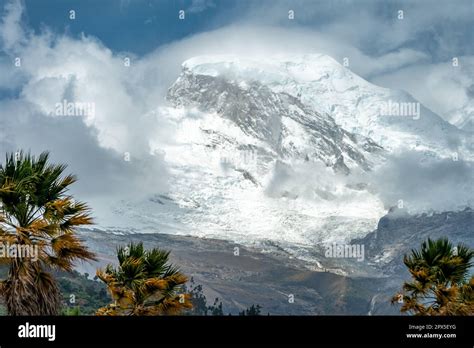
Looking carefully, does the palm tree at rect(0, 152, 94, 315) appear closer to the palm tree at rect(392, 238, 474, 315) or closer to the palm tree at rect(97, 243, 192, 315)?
the palm tree at rect(97, 243, 192, 315)

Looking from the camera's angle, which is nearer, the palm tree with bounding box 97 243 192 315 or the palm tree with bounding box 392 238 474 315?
the palm tree with bounding box 97 243 192 315

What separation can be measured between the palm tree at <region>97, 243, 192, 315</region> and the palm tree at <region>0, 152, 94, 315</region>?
5.79 metres

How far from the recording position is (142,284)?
37.1 meters

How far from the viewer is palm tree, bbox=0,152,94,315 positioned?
2992cm

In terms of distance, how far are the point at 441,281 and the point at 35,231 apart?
69.6 ft

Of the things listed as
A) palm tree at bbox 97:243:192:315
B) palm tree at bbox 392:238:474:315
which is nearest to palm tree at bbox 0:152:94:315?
palm tree at bbox 97:243:192:315

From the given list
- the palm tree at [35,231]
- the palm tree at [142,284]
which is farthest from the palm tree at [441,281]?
the palm tree at [35,231]

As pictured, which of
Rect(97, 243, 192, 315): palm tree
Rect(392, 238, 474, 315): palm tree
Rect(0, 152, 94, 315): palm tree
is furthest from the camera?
Rect(392, 238, 474, 315): palm tree
